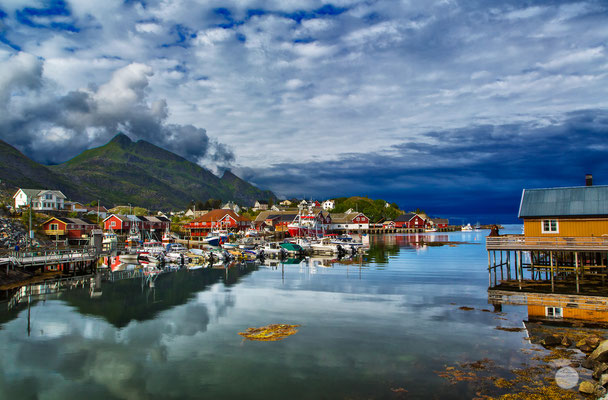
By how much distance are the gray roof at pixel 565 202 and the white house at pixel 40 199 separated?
4499 inches

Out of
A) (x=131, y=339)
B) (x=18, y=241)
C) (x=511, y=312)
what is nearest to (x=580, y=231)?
(x=511, y=312)

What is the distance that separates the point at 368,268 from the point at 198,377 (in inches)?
1583

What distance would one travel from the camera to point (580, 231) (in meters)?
32.5

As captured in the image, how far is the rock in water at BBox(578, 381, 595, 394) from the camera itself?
14.1 m

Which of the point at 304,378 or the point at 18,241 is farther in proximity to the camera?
the point at 18,241

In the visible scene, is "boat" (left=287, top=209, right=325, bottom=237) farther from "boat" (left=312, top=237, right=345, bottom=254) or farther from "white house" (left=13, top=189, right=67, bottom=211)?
"white house" (left=13, top=189, right=67, bottom=211)

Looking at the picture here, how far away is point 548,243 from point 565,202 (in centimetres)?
531

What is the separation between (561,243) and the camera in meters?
30.5

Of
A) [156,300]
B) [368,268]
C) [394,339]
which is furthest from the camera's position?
[368,268]

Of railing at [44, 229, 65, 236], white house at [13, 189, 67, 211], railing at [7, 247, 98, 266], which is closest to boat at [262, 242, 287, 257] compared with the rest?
railing at [7, 247, 98, 266]

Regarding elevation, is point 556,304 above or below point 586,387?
above

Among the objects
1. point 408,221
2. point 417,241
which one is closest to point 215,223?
point 417,241

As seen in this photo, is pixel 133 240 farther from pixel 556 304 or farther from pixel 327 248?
pixel 556 304

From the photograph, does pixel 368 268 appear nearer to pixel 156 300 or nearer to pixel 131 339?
pixel 156 300
